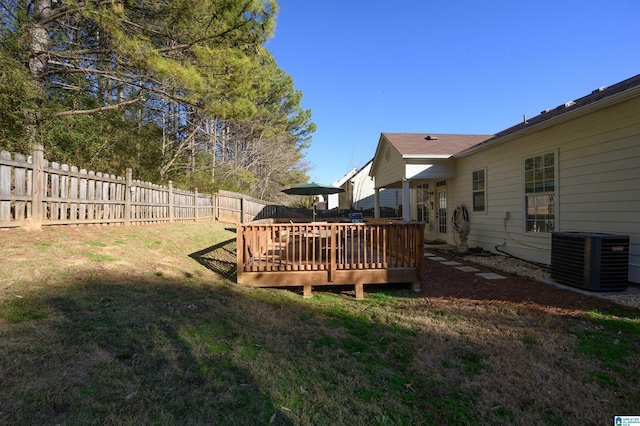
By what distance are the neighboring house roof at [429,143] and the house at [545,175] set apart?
0.12 feet

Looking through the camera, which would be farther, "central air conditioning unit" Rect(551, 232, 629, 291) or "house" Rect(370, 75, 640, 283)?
"house" Rect(370, 75, 640, 283)

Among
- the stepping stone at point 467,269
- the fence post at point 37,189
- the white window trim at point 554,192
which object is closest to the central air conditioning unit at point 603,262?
the white window trim at point 554,192

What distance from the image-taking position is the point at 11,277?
3.24 metres

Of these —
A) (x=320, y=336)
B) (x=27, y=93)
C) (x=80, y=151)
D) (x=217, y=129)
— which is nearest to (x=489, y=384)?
(x=320, y=336)

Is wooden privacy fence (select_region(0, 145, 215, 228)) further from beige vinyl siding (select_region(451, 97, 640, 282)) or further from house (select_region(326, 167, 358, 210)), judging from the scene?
house (select_region(326, 167, 358, 210))

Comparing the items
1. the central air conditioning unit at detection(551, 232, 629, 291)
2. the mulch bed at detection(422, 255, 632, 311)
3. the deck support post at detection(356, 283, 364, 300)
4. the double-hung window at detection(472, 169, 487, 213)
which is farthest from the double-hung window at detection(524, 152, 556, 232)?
the deck support post at detection(356, 283, 364, 300)

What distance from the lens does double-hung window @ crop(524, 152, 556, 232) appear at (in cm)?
660

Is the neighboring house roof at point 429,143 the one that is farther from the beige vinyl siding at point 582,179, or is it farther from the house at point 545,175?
the beige vinyl siding at point 582,179

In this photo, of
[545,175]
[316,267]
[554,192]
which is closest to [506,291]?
[554,192]

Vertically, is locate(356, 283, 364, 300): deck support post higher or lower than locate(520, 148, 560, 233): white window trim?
lower

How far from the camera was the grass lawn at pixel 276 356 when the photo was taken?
1.94m

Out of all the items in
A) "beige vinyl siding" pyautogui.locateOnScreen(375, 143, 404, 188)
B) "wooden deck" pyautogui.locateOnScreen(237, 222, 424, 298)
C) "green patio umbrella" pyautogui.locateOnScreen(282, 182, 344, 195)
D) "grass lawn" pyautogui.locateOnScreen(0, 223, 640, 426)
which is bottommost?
"grass lawn" pyautogui.locateOnScreen(0, 223, 640, 426)

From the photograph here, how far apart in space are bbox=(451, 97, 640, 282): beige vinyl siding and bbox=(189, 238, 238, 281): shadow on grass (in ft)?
21.9

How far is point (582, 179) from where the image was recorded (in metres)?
5.82
